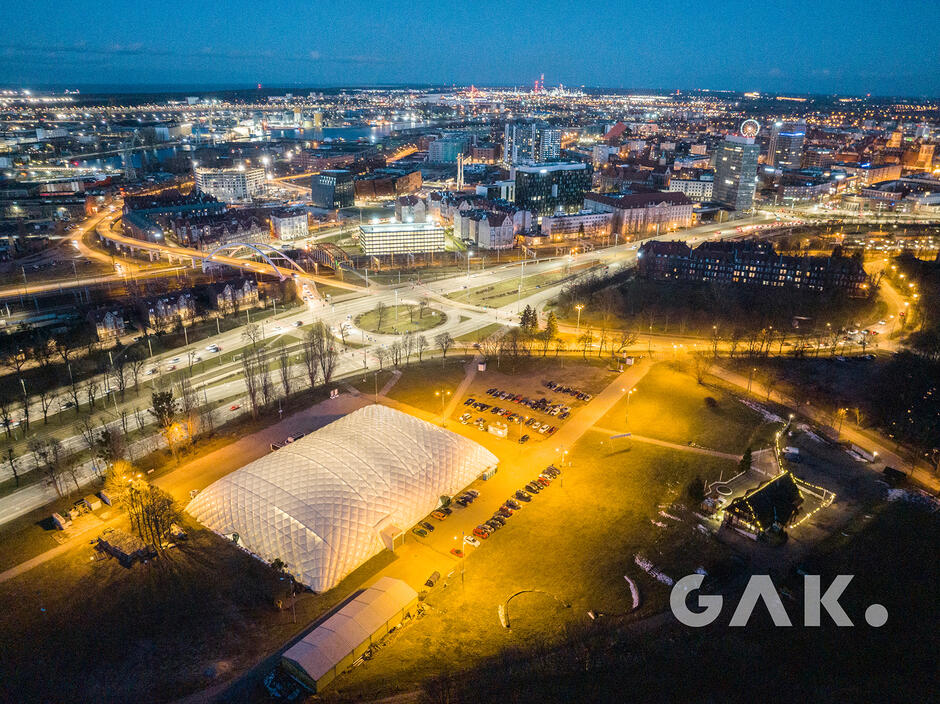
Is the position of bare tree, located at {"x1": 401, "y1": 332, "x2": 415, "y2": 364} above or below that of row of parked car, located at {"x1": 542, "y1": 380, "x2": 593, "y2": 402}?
above

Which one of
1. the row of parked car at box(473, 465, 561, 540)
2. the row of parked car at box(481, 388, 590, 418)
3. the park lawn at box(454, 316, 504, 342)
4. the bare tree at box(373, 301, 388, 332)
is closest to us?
the row of parked car at box(473, 465, 561, 540)

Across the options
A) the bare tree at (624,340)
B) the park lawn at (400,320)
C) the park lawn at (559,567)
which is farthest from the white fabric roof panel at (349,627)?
the park lawn at (400,320)

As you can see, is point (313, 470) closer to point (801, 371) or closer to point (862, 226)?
point (801, 371)

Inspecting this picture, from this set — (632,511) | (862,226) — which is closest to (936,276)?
(862,226)

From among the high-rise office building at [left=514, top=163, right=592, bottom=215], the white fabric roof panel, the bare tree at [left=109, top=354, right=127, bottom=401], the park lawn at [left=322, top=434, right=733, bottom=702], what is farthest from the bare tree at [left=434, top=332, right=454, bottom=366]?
the high-rise office building at [left=514, top=163, right=592, bottom=215]

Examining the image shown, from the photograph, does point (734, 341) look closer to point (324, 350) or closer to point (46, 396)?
point (324, 350)

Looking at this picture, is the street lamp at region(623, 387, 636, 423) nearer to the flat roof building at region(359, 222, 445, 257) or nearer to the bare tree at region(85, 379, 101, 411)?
the bare tree at region(85, 379, 101, 411)
